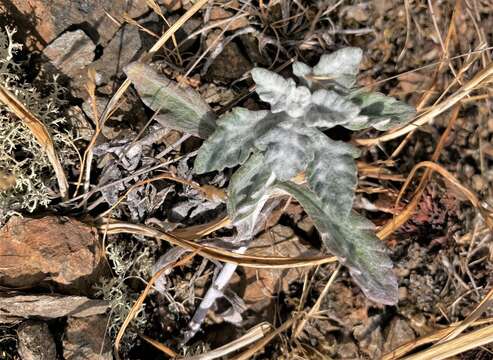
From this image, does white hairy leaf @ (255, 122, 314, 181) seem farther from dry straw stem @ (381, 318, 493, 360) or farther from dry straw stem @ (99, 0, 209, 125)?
dry straw stem @ (381, 318, 493, 360)

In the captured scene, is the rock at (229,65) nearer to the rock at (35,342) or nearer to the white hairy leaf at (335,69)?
the white hairy leaf at (335,69)

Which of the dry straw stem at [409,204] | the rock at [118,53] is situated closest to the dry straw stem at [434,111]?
the dry straw stem at [409,204]

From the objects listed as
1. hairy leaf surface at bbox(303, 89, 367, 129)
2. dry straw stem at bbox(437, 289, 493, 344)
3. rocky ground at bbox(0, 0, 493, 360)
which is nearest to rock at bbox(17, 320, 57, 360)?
rocky ground at bbox(0, 0, 493, 360)

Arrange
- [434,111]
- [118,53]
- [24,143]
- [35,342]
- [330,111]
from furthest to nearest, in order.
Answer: [434,111], [118,53], [24,143], [35,342], [330,111]

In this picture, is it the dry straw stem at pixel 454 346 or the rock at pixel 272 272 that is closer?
the dry straw stem at pixel 454 346

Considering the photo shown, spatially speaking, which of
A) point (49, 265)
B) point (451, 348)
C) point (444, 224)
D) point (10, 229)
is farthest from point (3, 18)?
point (451, 348)

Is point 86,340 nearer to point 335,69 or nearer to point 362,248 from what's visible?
point 362,248

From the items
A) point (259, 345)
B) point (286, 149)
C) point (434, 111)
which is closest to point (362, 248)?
point (286, 149)

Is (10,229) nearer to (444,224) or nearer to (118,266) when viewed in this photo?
(118,266)
